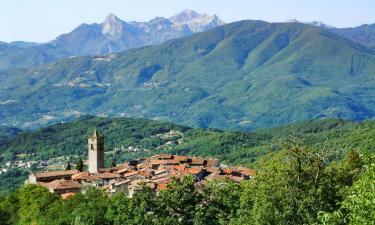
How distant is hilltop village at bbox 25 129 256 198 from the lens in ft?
307

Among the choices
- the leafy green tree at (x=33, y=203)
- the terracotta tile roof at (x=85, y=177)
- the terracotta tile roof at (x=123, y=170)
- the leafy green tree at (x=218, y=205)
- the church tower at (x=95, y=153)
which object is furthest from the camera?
the church tower at (x=95, y=153)

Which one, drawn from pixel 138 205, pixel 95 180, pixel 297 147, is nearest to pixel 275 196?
pixel 297 147

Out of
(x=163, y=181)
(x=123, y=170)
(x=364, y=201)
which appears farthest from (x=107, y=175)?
(x=364, y=201)

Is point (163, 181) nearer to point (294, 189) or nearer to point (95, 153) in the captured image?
point (95, 153)

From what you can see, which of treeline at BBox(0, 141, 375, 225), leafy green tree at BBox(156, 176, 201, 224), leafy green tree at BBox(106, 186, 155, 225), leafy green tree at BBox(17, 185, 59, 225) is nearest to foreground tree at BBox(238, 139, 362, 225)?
treeline at BBox(0, 141, 375, 225)

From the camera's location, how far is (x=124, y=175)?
10394cm

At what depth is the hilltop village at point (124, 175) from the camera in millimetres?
93688

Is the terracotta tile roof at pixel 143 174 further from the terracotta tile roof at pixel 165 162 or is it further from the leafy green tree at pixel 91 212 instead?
the leafy green tree at pixel 91 212

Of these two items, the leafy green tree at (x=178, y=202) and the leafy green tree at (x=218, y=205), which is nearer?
the leafy green tree at (x=218, y=205)

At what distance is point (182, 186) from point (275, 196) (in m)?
10.1

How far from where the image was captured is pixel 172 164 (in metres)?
115

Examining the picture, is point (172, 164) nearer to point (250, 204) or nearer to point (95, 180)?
point (95, 180)

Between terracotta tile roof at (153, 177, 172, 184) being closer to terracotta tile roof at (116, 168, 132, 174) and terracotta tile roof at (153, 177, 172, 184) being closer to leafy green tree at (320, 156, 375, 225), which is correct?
terracotta tile roof at (116, 168, 132, 174)

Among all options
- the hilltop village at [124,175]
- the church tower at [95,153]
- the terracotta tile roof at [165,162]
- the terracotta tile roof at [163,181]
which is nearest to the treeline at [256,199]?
the terracotta tile roof at [163,181]
